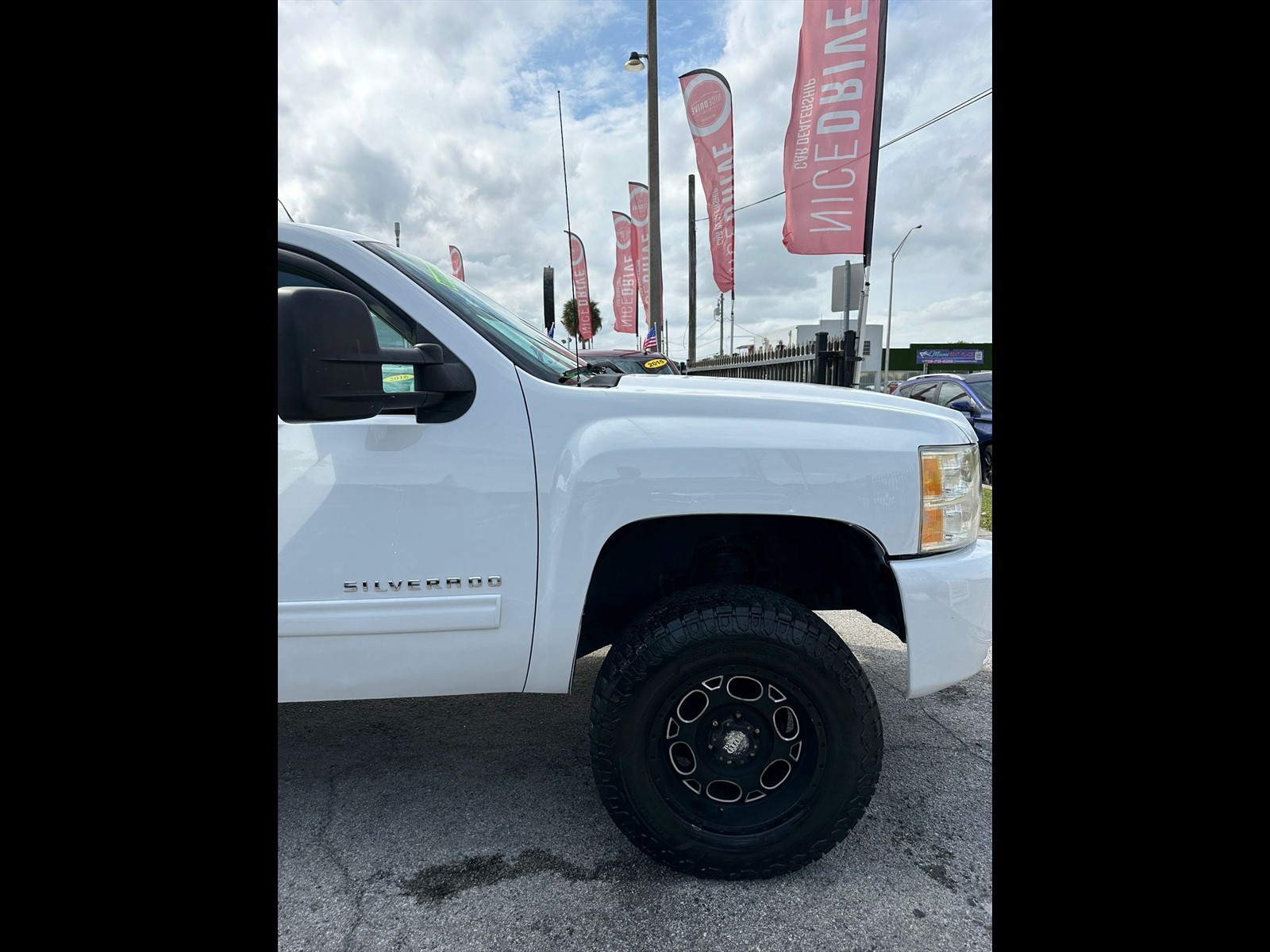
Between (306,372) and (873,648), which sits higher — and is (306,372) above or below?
above

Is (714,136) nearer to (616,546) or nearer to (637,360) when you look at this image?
(637,360)

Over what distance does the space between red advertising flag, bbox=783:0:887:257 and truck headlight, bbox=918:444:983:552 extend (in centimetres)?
613

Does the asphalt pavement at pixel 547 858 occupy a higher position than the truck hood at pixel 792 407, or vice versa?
the truck hood at pixel 792 407

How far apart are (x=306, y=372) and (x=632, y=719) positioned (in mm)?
1234

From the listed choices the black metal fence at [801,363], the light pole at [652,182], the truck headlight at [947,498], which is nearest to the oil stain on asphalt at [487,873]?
the truck headlight at [947,498]

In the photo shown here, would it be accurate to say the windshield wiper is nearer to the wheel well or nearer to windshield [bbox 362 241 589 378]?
windshield [bbox 362 241 589 378]

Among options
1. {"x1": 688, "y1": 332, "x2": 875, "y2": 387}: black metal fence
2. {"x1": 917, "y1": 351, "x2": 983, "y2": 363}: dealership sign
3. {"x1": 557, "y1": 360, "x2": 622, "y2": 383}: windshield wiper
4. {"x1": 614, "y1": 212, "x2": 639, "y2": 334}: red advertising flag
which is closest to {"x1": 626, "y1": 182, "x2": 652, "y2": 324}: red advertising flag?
{"x1": 614, "y1": 212, "x2": 639, "y2": 334}: red advertising flag

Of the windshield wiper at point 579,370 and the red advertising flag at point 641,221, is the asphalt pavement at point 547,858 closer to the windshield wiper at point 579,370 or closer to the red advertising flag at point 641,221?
the windshield wiper at point 579,370

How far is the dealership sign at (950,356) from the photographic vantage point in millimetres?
63000
